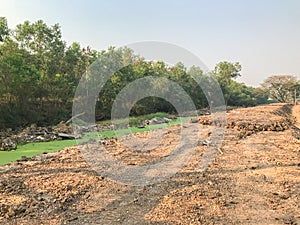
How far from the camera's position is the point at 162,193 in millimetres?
4598

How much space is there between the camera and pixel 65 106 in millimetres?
19094

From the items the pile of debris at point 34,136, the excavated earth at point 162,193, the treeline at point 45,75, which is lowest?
the excavated earth at point 162,193

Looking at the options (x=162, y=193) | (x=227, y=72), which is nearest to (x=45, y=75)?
(x=162, y=193)

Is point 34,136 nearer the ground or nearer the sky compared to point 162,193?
nearer the sky

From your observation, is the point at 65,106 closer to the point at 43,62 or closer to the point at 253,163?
the point at 43,62

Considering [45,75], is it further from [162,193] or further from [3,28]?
[162,193]

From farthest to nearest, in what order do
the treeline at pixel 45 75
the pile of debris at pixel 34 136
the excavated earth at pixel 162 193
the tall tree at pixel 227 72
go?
the tall tree at pixel 227 72 < the treeline at pixel 45 75 < the pile of debris at pixel 34 136 < the excavated earth at pixel 162 193

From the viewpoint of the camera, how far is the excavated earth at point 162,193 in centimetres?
368

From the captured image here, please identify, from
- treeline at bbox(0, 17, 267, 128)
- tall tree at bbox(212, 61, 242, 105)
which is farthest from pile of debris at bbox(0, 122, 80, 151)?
tall tree at bbox(212, 61, 242, 105)

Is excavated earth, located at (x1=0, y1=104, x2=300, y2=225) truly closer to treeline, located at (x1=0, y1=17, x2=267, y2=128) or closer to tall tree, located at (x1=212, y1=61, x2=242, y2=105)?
treeline, located at (x1=0, y1=17, x2=267, y2=128)

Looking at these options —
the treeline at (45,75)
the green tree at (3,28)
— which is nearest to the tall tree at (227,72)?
the treeline at (45,75)

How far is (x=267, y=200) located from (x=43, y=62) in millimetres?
16572

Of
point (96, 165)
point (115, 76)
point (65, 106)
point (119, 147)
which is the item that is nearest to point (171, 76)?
point (115, 76)

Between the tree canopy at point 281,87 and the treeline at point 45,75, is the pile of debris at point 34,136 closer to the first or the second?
the treeline at point 45,75
